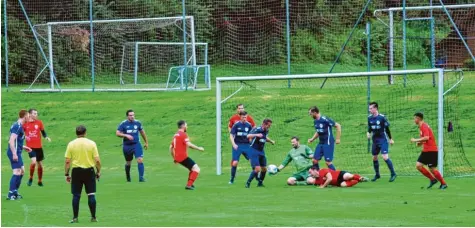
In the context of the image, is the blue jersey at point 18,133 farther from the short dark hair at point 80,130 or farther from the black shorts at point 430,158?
the black shorts at point 430,158

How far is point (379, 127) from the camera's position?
2569 cm

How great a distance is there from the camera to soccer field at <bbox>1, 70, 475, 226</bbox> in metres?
18.0

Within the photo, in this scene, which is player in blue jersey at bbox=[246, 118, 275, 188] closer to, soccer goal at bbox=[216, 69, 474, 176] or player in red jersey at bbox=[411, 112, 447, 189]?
player in red jersey at bbox=[411, 112, 447, 189]

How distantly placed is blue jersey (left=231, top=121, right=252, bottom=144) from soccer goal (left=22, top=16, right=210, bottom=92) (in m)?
17.8

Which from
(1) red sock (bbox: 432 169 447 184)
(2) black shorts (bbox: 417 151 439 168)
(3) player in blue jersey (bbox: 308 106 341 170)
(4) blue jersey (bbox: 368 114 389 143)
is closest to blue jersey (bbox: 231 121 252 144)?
(3) player in blue jersey (bbox: 308 106 341 170)

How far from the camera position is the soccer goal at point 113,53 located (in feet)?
147

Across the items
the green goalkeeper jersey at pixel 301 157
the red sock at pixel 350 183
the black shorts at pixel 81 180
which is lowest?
the red sock at pixel 350 183

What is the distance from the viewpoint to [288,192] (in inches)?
902

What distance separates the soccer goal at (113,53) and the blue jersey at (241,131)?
17.8 metres

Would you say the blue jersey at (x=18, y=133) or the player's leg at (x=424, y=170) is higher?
the blue jersey at (x=18, y=133)

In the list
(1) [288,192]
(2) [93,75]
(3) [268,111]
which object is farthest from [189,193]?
(2) [93,75]

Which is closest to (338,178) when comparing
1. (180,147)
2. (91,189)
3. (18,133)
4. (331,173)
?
(331,173)

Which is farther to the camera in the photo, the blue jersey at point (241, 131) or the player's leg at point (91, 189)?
the blue jersey at point (241, 131)

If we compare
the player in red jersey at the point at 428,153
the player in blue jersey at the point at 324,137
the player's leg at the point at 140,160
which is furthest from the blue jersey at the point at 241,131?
the player in red jersey at the point at 428,153
